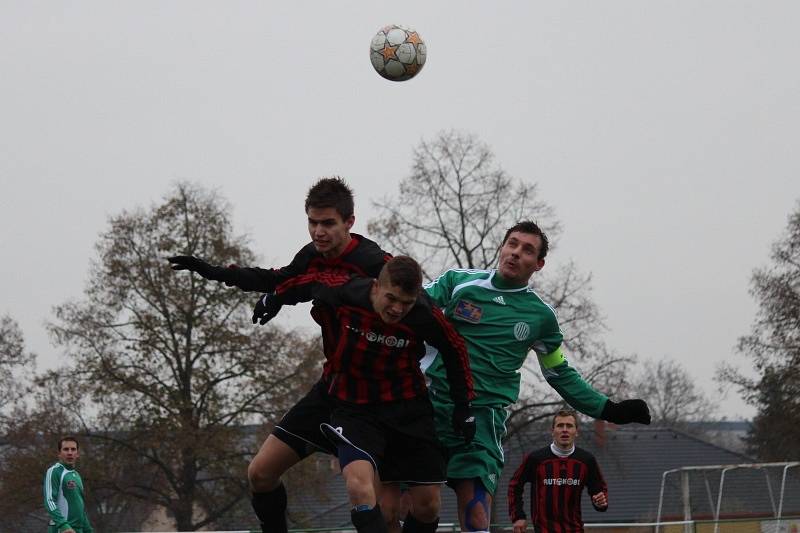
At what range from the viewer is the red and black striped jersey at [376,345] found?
6391 millimetres

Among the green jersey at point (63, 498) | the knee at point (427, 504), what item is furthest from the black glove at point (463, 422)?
the green jersey at point (63, 498)

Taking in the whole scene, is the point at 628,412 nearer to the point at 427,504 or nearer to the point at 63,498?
the point at 427,504

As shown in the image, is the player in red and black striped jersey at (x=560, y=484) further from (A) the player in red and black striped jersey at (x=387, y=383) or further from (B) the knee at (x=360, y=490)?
(B) the knee at (x=360, y=490)

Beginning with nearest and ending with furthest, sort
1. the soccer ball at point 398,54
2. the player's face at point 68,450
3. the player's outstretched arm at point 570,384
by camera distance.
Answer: the player's outstretched arm at point 570,384
the soccer ball at point 398,54
the player's face at point 68,450

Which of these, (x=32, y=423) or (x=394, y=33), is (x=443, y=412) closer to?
(x=394, y=33)

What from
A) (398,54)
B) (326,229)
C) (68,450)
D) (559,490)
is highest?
(398,54)

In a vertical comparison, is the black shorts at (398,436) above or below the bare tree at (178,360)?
below

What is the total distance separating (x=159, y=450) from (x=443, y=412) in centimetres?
2703

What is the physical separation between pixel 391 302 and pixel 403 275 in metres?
0.16

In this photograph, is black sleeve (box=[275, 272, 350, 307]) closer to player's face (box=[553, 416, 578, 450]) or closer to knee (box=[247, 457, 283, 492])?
knee (box=[247, 457, 283, 492])

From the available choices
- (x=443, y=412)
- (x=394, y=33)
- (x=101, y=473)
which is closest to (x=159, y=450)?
(x=101, y=473)

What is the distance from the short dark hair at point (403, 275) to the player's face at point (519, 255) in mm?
1206

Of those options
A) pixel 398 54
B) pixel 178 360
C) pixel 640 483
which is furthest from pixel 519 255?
pixel 640 483

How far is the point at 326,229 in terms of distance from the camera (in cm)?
661
